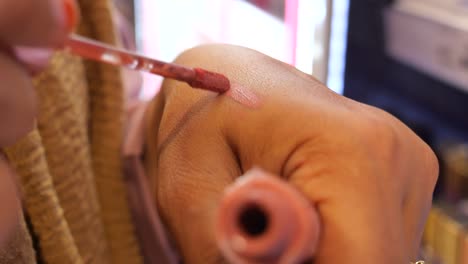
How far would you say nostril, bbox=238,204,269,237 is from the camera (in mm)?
200

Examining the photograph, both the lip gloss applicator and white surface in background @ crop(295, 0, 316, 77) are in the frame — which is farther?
white surface in background @ crop(295, 0, 316, 77)

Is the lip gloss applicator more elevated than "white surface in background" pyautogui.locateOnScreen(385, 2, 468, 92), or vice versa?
the lip gloss applicator

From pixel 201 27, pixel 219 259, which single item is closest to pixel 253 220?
pixel 219 259

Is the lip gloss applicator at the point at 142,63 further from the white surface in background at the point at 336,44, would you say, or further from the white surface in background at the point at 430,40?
the white surface in background at the point at 430,40

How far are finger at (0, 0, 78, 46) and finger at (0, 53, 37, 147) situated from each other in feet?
0.05

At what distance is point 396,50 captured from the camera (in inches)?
37.3

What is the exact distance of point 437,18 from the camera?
2.66ft

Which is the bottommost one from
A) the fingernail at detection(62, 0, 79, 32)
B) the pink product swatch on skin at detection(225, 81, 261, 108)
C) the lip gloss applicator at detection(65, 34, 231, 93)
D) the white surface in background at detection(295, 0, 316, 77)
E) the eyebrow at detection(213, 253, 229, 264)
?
the eyebrow at detection(213, 253, 229, 264)

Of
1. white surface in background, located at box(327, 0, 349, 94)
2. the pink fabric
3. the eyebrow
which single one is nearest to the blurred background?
white surface in background, located at box(327, 0, 349, 94)

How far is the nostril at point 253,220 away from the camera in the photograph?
20 centimetres

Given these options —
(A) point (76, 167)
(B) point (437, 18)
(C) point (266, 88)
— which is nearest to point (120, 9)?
(B) point (437, 18)

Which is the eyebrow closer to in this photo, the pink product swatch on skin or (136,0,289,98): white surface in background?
the pink product swatch on skin

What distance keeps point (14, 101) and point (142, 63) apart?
2.7 inches

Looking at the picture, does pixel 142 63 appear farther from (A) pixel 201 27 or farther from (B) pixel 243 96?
(A) pixel 201 27
